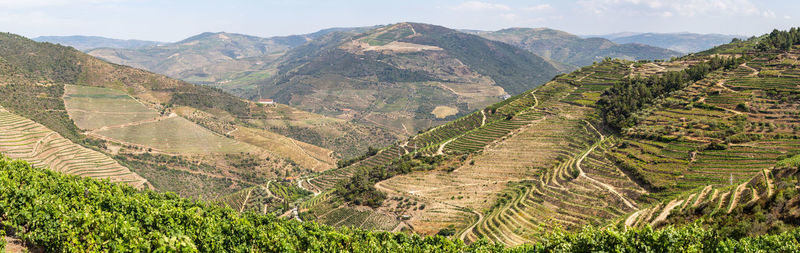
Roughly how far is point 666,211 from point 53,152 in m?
116

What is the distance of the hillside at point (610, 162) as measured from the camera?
1927 inches

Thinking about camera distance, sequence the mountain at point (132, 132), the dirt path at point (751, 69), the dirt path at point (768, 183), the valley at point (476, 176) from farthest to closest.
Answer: the mountain at point (132, 132), the dirt path at point (751, 69), the dirt path at point (768, 183), the valley at point (476, 176)

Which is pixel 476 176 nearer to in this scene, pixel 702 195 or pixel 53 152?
pixel 702 195

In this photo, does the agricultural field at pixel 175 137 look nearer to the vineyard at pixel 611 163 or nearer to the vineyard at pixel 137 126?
the vineyard at pixel 137 126

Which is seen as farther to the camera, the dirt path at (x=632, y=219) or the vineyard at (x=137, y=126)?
the vineyard at (x=137, y=126)

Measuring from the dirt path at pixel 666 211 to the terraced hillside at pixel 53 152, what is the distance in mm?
94961

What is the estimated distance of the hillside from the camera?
48.9 m

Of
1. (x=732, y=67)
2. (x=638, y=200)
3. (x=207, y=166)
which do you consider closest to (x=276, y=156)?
(x=207, y=166)

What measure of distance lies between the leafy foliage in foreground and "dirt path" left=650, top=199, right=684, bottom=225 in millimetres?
14064

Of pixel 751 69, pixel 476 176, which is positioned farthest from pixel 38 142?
pixel 751 69

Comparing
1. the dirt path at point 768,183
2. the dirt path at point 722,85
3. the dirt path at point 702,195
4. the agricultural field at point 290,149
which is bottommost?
the agricultural field at point 290,149

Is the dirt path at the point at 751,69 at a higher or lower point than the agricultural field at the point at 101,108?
higher

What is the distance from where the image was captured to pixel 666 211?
43.6m

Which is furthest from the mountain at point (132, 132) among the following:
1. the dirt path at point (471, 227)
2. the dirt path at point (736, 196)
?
the dirt path at point (736, 196)
